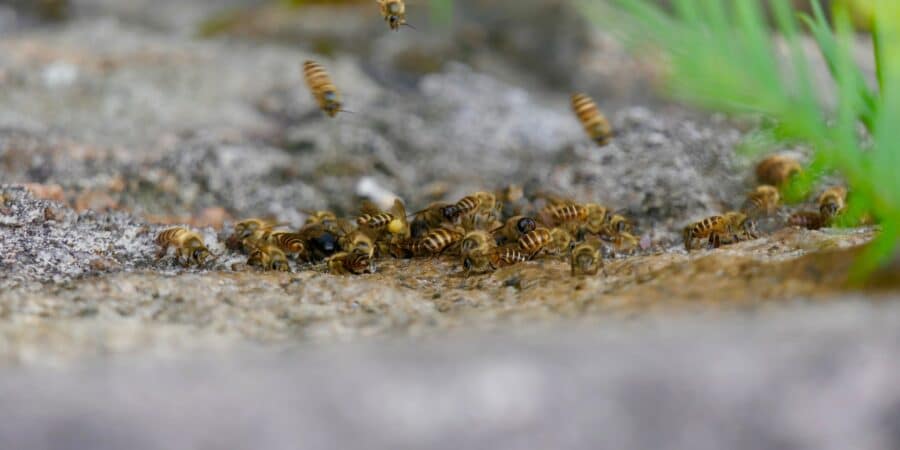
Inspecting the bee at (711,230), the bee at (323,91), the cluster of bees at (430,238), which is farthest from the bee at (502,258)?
the bee at (323,91)

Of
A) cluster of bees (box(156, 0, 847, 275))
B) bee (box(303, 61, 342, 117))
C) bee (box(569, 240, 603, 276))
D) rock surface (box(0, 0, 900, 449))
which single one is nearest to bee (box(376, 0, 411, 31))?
bee (box(303, 61, 342, 117))

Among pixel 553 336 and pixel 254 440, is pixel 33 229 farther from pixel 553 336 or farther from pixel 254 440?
pixel 553 336

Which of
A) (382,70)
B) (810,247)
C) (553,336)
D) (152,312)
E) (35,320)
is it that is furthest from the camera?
(382,70)

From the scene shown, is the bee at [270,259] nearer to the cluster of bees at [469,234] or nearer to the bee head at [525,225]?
the cluster of bees at [469,234]

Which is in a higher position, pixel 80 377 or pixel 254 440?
pixel 80 377

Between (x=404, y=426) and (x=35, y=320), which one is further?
(x=35, y=320)

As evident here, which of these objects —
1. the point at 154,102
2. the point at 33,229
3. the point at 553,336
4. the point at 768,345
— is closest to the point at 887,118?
the point at 768,345

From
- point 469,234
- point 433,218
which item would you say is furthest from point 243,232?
point 469,234
